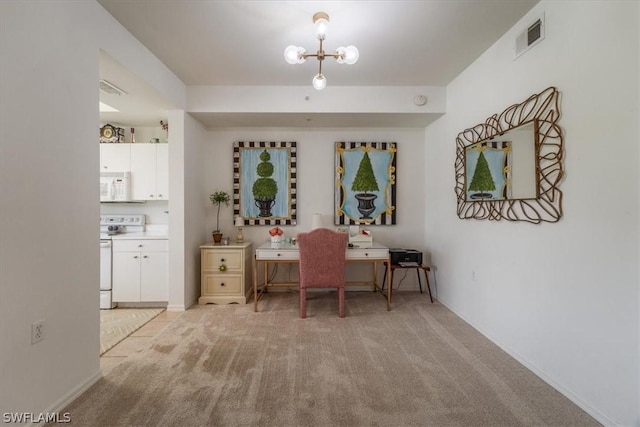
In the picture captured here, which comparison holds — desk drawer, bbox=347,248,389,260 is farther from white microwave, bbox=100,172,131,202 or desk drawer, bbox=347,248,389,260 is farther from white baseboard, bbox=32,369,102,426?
white microwave, bbox=100,172,131,202

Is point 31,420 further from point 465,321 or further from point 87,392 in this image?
point 465,321

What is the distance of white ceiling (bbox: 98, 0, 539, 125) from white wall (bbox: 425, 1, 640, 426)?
0.35 m

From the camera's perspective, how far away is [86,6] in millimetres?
1879

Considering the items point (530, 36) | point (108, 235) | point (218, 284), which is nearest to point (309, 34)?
point (530, 36)

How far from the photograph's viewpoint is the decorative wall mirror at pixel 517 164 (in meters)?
1.88

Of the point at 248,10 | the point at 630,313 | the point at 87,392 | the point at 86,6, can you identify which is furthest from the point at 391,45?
the point at 87,392

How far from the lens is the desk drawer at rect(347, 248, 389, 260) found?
330cm

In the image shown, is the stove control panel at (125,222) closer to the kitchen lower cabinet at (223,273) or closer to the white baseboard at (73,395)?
the kitchen lower cabinet at (223,273)

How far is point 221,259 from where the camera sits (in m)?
3.51

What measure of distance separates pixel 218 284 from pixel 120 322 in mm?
1035

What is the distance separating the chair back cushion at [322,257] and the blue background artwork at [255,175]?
1.15 meters

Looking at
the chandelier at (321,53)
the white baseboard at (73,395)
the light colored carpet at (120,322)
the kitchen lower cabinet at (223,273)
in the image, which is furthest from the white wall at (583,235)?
the light colored carpet at (120,322)

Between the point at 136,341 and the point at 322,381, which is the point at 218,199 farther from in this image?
the point at 322,381

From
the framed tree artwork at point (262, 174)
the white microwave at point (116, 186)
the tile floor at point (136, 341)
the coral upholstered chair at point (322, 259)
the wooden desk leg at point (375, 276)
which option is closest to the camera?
the tile floor at point (136, 341)
